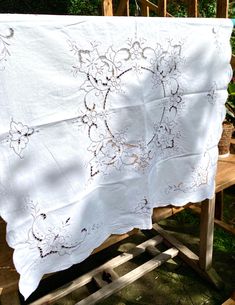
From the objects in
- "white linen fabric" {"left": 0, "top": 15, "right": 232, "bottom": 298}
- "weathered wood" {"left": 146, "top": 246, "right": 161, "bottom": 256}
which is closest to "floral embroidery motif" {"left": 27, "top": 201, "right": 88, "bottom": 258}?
"white linen fabric" {"left": 0, "top": 15, "right": 232, "bottom": 298}

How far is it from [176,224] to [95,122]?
1691mm

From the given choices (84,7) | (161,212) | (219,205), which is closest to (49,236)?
(161,212)

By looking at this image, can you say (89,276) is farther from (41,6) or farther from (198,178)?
(41,6)

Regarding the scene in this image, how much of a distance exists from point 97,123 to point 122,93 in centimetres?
13

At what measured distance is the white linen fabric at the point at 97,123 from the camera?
2.62ft

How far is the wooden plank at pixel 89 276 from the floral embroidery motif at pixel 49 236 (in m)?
0.73

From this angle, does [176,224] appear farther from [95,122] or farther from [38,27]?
[38,27]

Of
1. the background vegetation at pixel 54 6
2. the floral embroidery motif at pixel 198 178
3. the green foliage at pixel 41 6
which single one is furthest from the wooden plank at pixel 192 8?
the green foliage at pixel 41 6

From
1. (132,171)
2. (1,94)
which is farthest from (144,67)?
(1,94)

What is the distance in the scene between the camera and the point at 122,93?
1.00 metres

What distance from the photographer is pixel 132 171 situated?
1123 millimetres

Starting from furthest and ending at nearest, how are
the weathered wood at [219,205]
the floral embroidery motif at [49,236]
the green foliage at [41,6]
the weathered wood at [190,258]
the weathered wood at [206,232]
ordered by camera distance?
the green foliage at [41,6] < the weathered wood at [219,205] < the weathered wood at [190,258] < the weathered wood at [206,232] < the floral embroidery motif at [49,236]

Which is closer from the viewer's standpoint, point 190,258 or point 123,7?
point 190,258

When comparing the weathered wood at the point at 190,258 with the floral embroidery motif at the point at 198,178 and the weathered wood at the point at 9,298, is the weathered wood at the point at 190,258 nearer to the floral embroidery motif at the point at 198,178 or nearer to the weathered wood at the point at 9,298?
the floral embroidery motif at the point at 198,178
